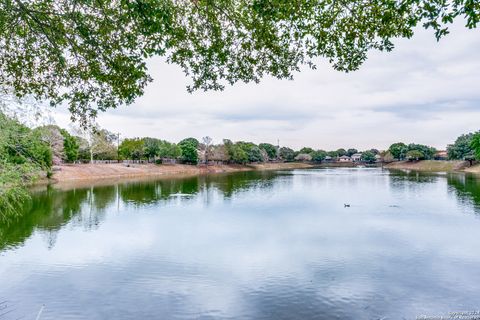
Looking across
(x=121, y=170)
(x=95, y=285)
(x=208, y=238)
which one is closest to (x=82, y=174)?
(x=121, y=170)

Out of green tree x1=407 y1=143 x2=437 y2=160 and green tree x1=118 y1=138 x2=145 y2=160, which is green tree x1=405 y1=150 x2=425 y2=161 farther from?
green tree x1=118 y1=138 x2=145 y2=160

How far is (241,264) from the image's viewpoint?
1374 cm

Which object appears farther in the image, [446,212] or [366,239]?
[446,212]

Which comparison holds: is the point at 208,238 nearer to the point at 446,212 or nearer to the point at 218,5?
the point at 218,5

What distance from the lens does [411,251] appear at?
15.2m

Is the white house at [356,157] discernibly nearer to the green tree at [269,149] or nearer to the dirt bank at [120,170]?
the green tree at [269,149]

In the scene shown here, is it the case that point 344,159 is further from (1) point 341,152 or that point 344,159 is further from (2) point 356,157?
(1) point 341,152

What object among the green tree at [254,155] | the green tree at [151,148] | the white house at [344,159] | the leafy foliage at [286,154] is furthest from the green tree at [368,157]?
the green tree at [151,148]

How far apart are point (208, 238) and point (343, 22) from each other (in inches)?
517

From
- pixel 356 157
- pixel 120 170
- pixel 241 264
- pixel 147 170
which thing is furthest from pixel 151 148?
pixel 356 157

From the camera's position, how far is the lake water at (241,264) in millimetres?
10008

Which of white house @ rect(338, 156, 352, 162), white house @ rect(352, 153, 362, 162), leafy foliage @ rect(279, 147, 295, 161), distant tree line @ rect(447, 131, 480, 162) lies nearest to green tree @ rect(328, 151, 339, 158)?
white house @ rect(338, 156, 352, 162)

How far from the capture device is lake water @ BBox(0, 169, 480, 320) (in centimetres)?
1001

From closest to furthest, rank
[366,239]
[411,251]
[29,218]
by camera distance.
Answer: [411,251], [366,239], [29,218]
